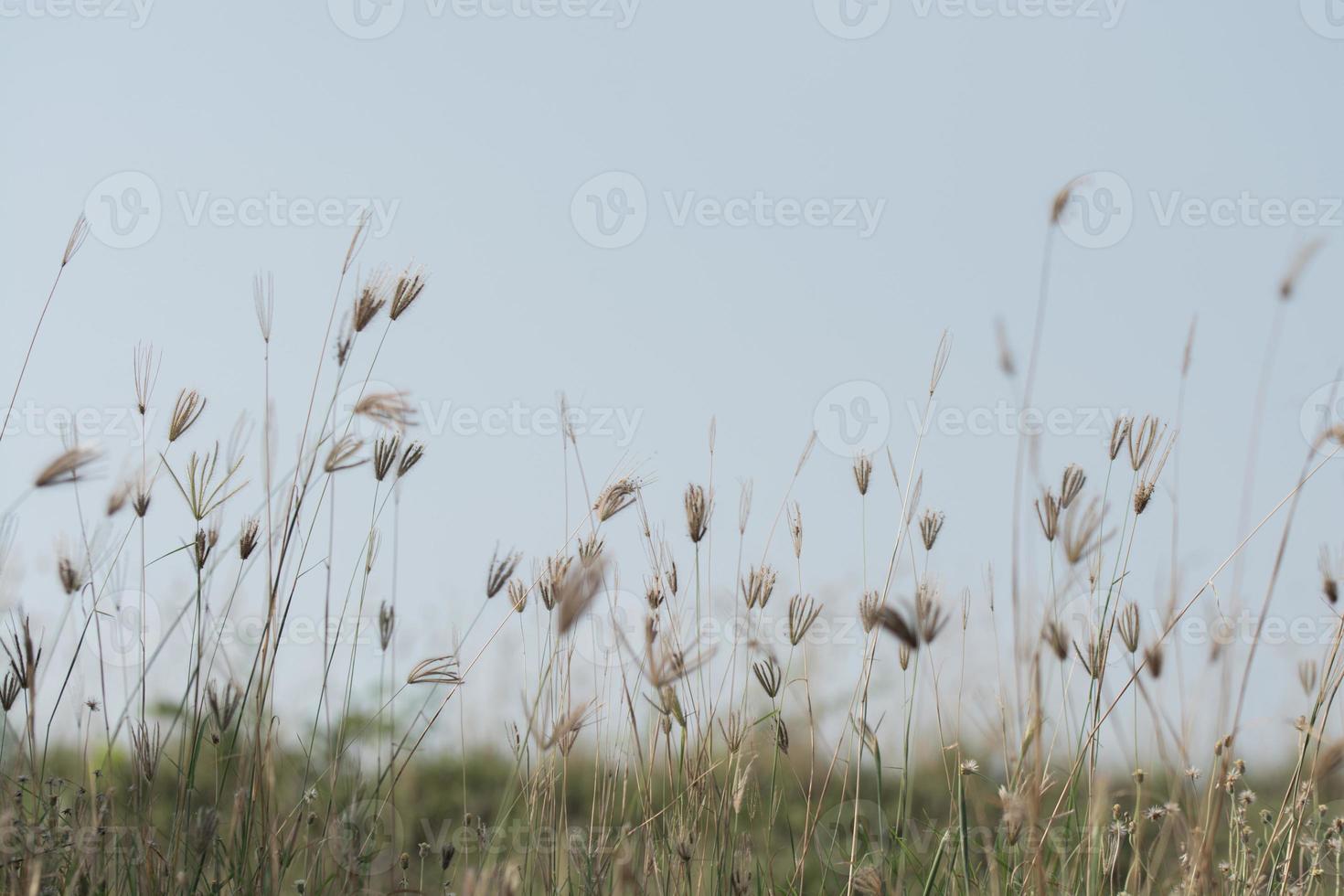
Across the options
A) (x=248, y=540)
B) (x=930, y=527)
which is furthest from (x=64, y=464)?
(x=930, y=527)

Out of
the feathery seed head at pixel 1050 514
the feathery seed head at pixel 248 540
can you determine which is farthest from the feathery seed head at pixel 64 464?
the feathery seed head at pixel 1050 514

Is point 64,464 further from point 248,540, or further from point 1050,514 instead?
point 1050,514

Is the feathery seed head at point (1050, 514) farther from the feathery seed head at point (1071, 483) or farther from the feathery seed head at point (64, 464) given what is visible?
the feathery seed head at point (64, 464)

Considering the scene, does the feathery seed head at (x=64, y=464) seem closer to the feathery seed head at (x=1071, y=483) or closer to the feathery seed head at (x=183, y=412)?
the feathery seed head at (x=183, y=412)

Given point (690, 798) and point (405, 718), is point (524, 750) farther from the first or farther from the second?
point (405, 718)

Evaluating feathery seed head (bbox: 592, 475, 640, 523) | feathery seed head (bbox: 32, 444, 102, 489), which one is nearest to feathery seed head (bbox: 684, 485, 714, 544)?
feathery seed head (bbox: 592, 475, 640, 523)

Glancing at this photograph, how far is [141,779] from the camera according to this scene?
6.55 feet

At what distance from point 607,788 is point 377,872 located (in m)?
0.46

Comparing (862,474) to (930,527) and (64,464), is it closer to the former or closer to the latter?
(930,527)

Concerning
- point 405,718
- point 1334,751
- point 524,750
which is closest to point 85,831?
point 524,750

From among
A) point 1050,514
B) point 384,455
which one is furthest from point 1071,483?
point 384,455

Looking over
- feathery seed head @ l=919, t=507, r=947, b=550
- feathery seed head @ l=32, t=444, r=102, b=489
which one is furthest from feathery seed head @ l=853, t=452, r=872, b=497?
feathery seed head @ l=32, t=444, r=102, b=489

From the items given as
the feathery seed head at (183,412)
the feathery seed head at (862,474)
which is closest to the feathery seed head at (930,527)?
the feathery seed head at (862,474)

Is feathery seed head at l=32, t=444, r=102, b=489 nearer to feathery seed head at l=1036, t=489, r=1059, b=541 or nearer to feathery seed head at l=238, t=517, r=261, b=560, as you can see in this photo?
feathery seed head at l=238, t=517, r=261, b=560
